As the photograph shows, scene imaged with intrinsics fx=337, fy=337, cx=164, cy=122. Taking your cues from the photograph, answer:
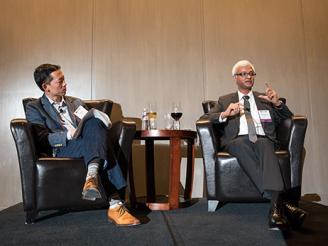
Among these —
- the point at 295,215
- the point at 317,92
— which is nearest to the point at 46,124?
the point at 295,215

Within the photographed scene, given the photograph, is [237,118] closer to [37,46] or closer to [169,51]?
[169,51]

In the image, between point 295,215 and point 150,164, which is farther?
point 150,164

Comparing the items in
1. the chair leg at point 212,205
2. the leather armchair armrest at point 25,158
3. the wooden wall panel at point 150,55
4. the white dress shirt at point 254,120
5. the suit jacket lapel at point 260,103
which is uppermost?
the wooden wall panel at point 150,55

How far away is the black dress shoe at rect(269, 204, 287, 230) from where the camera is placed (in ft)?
5.98

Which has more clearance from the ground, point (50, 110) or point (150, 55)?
point (150, 55)

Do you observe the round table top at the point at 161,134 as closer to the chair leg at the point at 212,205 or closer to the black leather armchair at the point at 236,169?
the black leather armchair at the point at 236,169

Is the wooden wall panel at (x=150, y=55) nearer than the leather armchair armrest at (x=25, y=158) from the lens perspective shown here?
No

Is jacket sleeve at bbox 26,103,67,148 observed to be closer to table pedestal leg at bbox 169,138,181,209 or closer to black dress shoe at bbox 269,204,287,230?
table pedestal leg at bbox 169,138,181,209

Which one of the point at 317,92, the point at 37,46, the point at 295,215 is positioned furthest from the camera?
the point at 317,92

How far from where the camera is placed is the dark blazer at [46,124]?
2.18 metres

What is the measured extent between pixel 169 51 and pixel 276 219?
224 cm

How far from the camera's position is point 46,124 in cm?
236

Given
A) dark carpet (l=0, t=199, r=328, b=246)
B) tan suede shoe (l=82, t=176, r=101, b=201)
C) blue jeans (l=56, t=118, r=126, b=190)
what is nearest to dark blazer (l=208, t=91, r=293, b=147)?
dark carpet (l=0, t=199, r=328, b=246)

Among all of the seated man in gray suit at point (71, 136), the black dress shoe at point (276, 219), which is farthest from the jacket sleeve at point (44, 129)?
the black dress shoe at point (276, 219)
